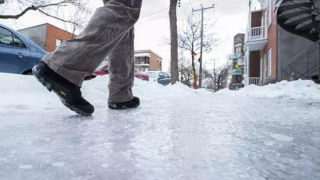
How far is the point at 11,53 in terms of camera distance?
3748mm

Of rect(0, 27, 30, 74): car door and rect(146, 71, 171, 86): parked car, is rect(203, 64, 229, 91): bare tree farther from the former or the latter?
rect(0, 27, 30, 74): car door

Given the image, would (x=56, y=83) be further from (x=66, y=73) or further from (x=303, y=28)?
(x=303, y=28)

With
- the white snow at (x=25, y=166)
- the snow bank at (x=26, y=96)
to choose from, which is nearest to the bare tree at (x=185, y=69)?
the snow bank at (x=26, y=96)

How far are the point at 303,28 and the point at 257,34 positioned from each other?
23.1ft

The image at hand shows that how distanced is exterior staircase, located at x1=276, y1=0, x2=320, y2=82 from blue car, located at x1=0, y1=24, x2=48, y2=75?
8.06 meters

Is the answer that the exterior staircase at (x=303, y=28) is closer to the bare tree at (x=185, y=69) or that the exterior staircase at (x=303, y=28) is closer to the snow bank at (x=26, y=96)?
the snow bank at (x=26, y=96)

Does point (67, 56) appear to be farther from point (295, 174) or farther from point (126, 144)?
point (295, 174)

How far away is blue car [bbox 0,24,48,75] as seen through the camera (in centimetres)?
369

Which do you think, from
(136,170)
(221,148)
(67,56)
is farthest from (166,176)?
(67,56)

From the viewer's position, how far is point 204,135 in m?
0.89

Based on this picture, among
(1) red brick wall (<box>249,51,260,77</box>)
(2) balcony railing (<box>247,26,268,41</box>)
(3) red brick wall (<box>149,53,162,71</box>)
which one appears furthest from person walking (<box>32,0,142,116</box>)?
(3) red brick wall (<box>149,53,162,71</box>)

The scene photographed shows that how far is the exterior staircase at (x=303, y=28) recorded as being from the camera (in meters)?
7.89

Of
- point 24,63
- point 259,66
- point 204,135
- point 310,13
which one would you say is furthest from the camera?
point 259,66

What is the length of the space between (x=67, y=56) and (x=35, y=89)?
1.80 metres
